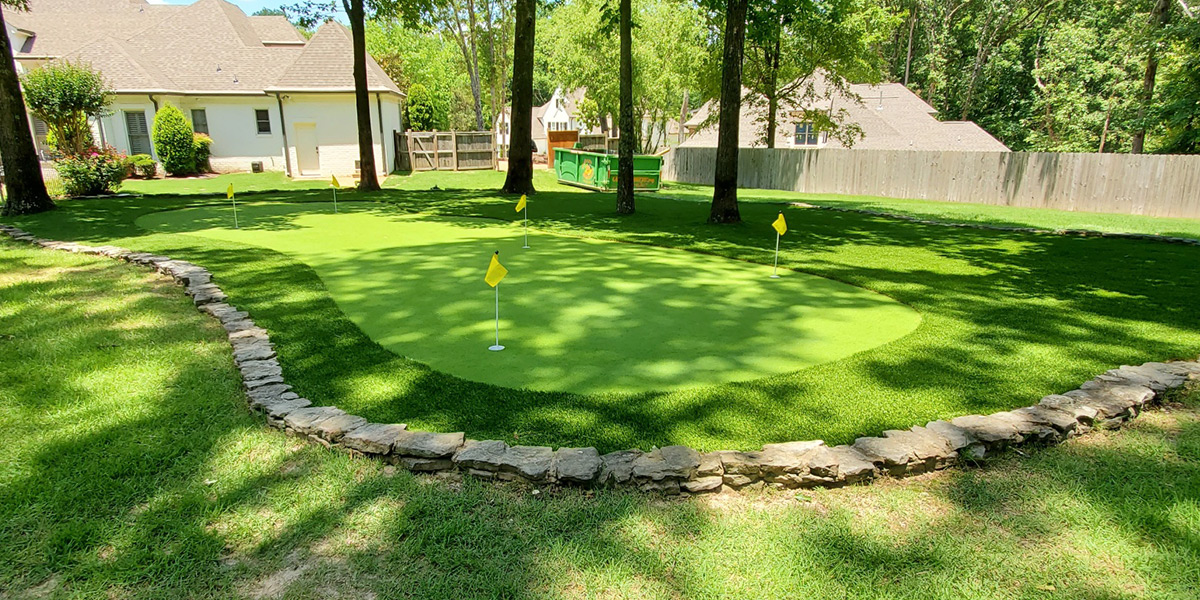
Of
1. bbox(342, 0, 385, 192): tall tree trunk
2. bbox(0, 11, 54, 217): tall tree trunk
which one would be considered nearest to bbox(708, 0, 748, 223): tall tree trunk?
bbox(342, 0, 385, 192): tall tree trunk

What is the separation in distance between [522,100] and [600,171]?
4.43m

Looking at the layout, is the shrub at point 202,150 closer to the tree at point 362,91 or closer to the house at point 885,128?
the tree at point 362,91

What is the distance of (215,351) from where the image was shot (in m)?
4.69

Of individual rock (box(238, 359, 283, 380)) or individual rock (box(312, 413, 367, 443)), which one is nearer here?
individual rock (box(312, 413, 367, 443))

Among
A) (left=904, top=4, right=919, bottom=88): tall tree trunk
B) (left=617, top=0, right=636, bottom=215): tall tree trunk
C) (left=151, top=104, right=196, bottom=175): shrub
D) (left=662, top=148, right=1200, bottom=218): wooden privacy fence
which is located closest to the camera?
(left=617, top=0, right=636, bottom=215): tall tree trunk

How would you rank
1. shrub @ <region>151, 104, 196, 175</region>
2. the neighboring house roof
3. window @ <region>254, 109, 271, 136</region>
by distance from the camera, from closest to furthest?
1. shrub @ <region>151, 104, 196, 175</region>
2. the neighboring house roof
3. window @ <region>254, 109, 271, 136</region>

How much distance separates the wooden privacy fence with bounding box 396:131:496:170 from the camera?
26.4 metres

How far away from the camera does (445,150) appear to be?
2655 cm

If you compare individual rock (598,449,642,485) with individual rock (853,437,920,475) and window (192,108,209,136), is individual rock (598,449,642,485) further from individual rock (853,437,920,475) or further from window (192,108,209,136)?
window (192,108,209,136)

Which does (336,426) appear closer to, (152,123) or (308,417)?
(308,417)

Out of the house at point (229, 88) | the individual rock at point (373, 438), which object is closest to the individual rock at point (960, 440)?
the individual rock at point (373, 438)

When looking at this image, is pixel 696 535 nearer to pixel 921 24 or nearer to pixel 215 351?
pixel 215 351

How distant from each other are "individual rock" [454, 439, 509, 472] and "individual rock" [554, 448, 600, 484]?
0.27 m

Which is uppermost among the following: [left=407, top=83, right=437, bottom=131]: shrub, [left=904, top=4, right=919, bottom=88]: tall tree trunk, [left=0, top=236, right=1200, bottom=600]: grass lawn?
[left=904, top=4, right=919, bottom=88]: tall tree trunk
